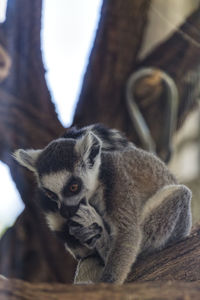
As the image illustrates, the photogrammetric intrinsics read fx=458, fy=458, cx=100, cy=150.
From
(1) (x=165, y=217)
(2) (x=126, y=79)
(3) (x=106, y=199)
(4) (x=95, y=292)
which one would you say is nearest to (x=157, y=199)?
Result: (1) (x=165, y=217)

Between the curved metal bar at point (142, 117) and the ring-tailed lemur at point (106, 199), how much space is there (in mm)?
1458

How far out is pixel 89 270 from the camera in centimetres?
235

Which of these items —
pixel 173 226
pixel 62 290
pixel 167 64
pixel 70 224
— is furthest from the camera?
pixel 167 64

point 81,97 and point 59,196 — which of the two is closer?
point 59,196

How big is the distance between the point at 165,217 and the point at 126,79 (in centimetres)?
212

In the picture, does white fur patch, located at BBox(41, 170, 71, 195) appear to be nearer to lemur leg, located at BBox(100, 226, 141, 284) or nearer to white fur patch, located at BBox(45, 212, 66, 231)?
white fur patch, located at BBox(45, 212, 66, 231)

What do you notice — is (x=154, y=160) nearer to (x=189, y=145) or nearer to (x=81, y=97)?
(x=81, y=97)

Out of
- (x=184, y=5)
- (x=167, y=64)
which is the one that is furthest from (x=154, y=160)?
(x=167, y=64)

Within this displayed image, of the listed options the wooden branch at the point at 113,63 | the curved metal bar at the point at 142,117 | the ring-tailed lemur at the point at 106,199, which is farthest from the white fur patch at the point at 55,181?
the curved metal bar at the point at 142,117

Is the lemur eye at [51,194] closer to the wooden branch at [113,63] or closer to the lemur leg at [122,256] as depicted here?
the lemur leg at [122,256]

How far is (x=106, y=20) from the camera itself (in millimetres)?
3887

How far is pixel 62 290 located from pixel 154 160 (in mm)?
1378

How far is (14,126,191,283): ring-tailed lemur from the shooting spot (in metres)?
2.17

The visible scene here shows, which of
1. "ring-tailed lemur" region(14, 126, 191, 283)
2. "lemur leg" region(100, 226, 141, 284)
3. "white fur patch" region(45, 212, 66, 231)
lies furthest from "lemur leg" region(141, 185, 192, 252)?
"white fur patch" region(45, 212, 66, 231)
